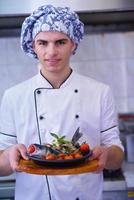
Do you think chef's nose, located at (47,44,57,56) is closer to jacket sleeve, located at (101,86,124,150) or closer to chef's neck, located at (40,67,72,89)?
chef's neck, located at (40,67,72,89)

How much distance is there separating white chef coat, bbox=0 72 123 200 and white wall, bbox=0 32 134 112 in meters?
0.70

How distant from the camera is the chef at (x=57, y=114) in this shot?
94cm

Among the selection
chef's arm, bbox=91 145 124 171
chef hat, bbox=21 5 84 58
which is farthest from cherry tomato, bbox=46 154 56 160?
chef hat, bbox=21 5 84 58

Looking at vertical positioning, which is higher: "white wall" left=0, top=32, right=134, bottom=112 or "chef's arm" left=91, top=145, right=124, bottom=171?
"white wall" left=0, top=32, right=134, bottom=112

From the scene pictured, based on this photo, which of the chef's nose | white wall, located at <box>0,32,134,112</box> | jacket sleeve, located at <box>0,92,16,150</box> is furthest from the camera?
white wall, located at <box>0,32,134,112</box>

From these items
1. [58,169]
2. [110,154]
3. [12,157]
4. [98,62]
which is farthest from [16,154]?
[98,62]

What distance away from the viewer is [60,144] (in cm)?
83

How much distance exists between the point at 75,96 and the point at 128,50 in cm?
79

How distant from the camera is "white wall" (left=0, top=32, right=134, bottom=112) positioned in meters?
1.68

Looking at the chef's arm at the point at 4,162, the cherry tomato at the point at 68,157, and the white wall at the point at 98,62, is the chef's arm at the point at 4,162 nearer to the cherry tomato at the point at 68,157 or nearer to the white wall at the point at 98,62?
the cherry tomato at the point at 68,157

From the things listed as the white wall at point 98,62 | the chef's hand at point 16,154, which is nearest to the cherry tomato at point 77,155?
the chef's hand at point 16,154

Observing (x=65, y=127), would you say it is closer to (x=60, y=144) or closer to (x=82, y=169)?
(x=60, y=144)

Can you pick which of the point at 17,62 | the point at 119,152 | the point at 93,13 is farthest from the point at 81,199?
the point at 17,62

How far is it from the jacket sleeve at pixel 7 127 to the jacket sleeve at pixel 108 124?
0.27 metres
